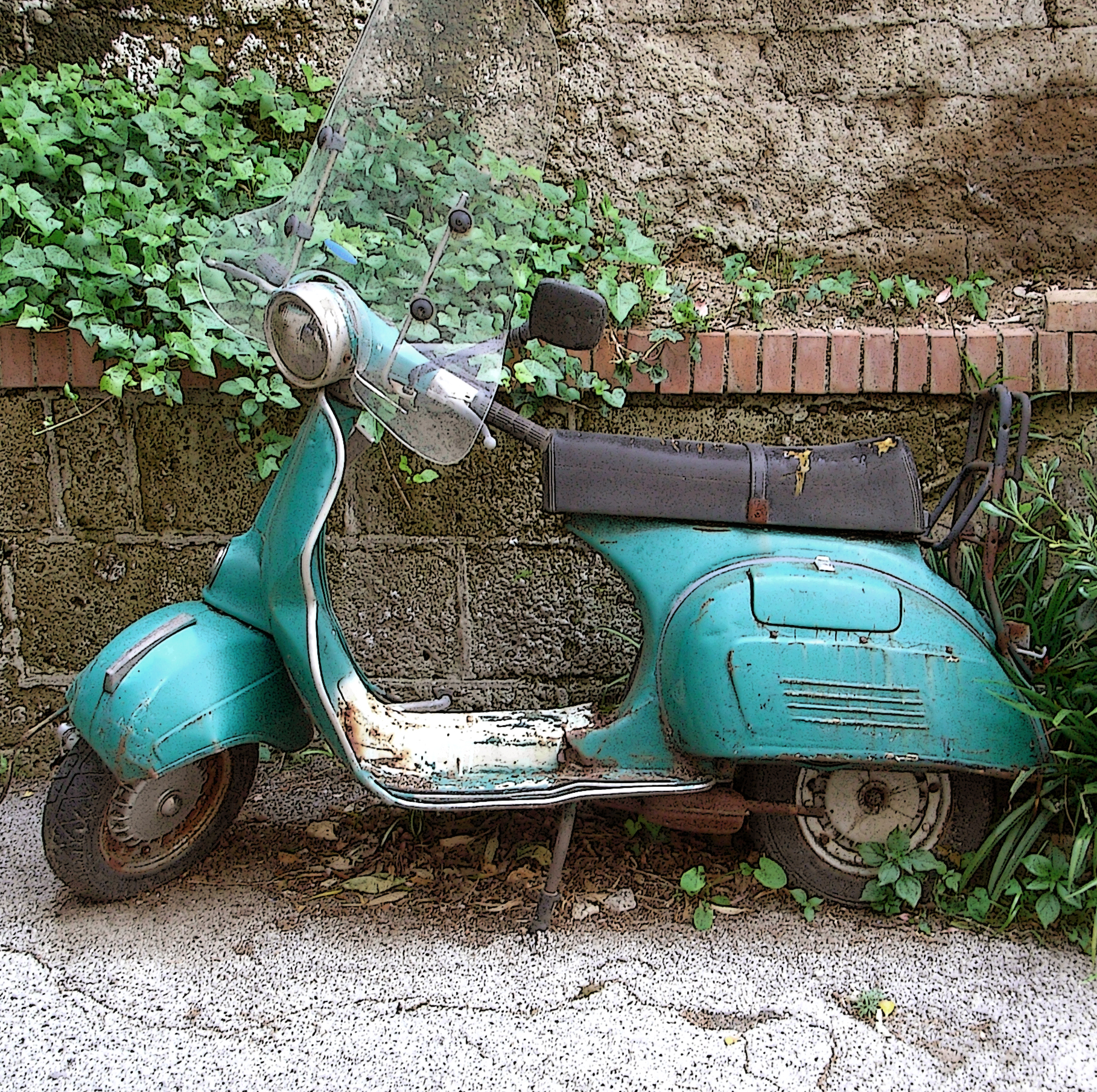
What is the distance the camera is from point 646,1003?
2057mm

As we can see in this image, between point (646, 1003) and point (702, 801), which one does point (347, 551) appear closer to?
point (702, 801)

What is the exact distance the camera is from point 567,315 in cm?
194

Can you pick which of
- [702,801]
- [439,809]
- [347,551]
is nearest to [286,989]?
[439,809]

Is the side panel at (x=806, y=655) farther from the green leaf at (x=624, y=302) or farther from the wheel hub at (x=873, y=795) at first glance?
the green leaf at (x=624, y=302)

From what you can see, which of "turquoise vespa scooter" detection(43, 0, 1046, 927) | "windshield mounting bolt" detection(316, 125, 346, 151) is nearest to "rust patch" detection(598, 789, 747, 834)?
"turquoise vespa scooter" detection(43, 0, 1046, 927)

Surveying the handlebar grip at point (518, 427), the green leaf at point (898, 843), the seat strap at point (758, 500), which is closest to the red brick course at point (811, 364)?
the seat strap at point (758, 500)

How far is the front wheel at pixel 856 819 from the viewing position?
231 cm

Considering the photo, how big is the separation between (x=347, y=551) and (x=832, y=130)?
74.1 inches

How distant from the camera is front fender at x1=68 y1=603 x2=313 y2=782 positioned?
2076 millimetres

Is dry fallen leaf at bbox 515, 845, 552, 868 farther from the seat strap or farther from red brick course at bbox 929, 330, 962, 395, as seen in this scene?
red brick course at bbox 929, 330, 962, 395

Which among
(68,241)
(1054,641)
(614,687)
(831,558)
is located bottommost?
(614,687)

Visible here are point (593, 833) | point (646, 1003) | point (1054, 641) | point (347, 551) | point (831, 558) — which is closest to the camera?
point (646, 1003)

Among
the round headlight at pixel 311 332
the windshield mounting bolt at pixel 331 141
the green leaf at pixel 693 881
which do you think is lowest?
the green leaf at pixel 693 881

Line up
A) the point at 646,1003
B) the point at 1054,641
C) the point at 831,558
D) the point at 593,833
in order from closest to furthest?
the point at 646,1003
the point at 831,558
the point at 1054,641
the point at 593,833
